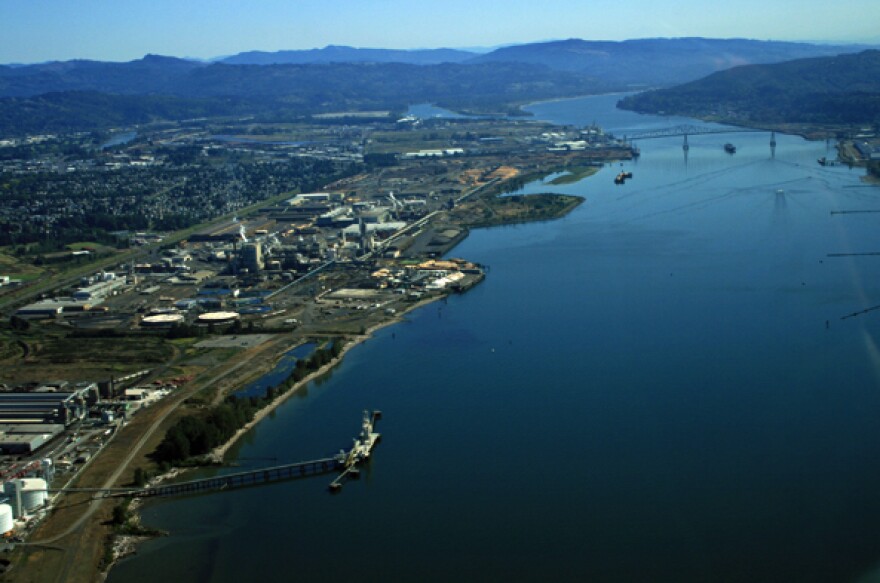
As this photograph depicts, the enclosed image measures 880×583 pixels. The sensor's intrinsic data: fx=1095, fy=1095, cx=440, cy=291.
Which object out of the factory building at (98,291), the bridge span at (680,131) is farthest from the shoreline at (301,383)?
the bridge span at (680,131)

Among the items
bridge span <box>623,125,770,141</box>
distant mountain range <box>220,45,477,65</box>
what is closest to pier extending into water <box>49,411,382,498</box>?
bridge span <box>623,125,770,141</box>

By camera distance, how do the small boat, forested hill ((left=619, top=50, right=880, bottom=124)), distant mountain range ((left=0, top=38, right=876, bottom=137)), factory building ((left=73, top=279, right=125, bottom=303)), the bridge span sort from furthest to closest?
1. distant mountain range ((left=0, top=38, right=876, bottom=137))
2. forested hill ((left=619, top=50, right=880, bottom=124))
3. the bridge span
4. the small boat
5. factory building ((left=73, top=279, right=125, bottom=303))

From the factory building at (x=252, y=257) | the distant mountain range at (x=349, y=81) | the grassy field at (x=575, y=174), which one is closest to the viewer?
the factory building at (x=252, y=257)

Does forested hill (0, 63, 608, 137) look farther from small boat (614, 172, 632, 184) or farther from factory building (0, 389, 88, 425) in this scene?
factory building (0, 389, 88, 425)

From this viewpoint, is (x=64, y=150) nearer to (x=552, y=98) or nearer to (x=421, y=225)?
(x=421, y=225)

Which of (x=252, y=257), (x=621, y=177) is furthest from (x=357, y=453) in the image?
(x=621, y=177)

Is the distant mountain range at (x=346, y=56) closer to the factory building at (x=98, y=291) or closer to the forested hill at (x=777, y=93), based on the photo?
the forested hill at (x=777, y=93)
